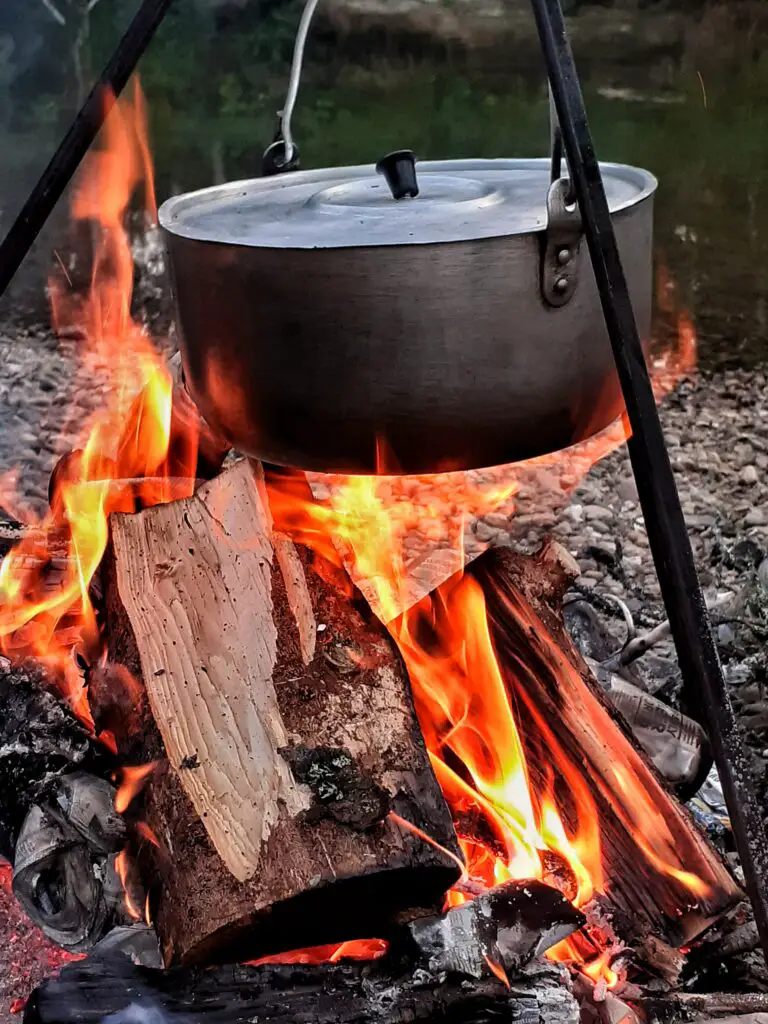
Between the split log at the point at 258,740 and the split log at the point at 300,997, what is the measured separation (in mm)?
43

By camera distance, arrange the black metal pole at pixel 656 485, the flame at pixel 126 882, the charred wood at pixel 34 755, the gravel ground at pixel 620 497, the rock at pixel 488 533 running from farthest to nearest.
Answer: the rock at pixel 488 533 → the gravel ground at pixel 620 497 → the charred wood at pixel 34 755 → the flame at pixel 126 882 → the black metal pole at pixel 656 485

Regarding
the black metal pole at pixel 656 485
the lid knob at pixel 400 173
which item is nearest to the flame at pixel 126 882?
the black metal pole at pixel 656 485

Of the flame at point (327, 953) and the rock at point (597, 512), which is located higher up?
the flame at point (327, 953)

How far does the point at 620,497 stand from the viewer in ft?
10.2

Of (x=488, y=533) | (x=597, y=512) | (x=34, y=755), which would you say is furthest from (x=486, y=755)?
(x=597, y=512)

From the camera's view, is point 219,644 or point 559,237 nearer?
point 559,237

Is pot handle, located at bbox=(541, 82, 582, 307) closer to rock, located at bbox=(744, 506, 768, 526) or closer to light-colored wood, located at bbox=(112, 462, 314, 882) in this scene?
light-colored wood, located at bbox=(112, 462, 314, 882)

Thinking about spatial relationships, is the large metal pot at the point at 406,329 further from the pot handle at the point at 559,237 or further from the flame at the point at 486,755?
the flame at the point at 486,755

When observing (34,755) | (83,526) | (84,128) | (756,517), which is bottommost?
(756,517)

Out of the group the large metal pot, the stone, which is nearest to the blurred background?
the stone

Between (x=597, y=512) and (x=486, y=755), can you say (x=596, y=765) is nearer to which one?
(x=486, y=755)

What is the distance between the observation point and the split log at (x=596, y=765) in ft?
4.45

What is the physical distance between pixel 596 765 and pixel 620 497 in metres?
1.72

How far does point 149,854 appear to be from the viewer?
132 cm
